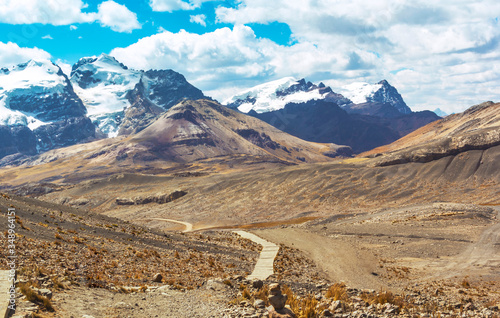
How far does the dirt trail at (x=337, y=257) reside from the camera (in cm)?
3177

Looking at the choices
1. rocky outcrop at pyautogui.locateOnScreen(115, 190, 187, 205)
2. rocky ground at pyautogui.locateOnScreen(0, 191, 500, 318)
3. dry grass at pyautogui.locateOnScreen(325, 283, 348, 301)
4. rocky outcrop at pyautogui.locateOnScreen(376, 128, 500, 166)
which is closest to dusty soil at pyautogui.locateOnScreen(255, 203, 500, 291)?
rocky ground at pyautogui.locateOnScreen(0, 191, 500, 318)

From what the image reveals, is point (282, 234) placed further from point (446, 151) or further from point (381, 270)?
point (446, 151)

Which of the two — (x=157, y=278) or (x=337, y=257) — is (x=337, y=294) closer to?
(x=157, y=278)

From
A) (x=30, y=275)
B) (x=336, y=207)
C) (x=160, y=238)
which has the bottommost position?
(x=336, y=207)

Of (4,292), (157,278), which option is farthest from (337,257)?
(4,292)

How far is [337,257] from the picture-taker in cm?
3975

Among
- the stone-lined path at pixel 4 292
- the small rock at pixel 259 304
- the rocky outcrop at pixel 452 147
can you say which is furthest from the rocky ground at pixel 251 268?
the rocky outcrop at pixel 452 147

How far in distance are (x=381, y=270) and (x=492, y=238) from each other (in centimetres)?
1860

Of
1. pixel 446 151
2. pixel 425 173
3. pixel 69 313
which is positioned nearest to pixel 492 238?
pixel 69 313

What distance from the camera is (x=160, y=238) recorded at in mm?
39344

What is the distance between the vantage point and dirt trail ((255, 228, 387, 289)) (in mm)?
31766

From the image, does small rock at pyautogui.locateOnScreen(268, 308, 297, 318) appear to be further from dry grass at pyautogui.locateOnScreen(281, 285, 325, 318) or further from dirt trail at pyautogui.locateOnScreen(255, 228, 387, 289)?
dirt trail at pyautogui.locateOnScreen(255, 228, 387, 289)

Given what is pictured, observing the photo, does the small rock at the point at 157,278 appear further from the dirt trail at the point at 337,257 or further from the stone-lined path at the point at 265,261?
the dirt trail at the point at 337,257

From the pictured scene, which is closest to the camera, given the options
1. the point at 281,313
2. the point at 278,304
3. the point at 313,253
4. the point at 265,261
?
the point at 281,313
